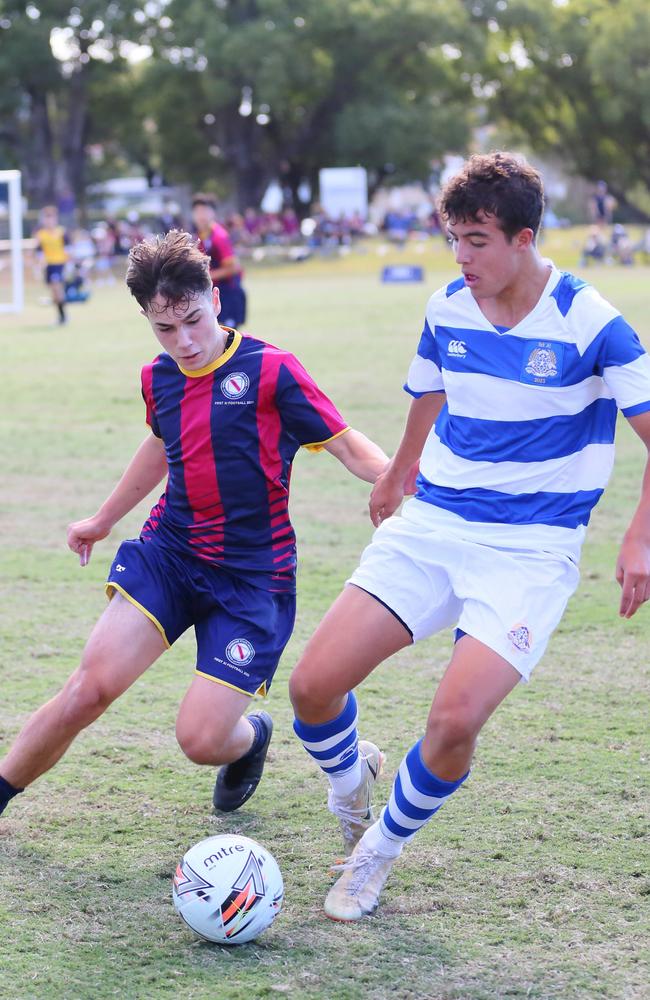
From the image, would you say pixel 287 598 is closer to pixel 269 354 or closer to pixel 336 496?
pixel 269 354

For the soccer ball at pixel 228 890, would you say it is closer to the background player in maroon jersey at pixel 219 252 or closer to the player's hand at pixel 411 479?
the player's hand at pixel 411 479

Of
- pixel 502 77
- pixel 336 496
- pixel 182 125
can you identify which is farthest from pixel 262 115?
pixel 336 496

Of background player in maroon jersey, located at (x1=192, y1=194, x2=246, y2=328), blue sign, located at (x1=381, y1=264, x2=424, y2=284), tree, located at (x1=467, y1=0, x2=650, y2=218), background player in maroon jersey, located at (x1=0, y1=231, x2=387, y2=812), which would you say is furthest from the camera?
tree, located at (x1=467, y1=0, x2=650, y2=218)

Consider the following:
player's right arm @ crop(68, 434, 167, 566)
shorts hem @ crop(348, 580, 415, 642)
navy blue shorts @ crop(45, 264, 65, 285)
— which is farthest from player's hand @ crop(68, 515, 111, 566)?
navy blue shorts @ crop(45, 264, 65, 285)

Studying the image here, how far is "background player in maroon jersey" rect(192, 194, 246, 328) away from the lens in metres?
14.0

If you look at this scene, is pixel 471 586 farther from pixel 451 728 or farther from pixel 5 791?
pixel 5 791

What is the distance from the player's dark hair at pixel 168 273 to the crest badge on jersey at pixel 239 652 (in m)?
1.06

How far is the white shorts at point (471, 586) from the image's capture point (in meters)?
3.41

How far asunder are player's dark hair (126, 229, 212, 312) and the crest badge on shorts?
141 centimetres

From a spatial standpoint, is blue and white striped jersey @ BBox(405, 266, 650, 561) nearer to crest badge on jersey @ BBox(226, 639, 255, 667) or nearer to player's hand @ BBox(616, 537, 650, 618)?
player's hand @ BBox(616, 537, 650, 618)

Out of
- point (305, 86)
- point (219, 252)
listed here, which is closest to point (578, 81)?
point (305, 86)

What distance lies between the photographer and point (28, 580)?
6.91 metres

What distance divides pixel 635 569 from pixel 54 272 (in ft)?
64.9

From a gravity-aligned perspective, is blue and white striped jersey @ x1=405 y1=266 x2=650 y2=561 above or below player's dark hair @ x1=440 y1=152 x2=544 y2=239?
below
